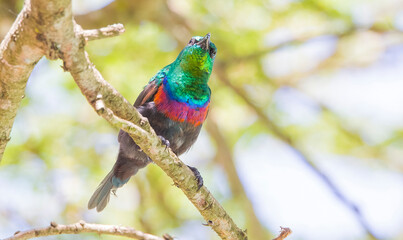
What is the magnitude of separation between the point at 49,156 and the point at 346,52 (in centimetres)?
497

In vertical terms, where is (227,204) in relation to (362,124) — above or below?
below

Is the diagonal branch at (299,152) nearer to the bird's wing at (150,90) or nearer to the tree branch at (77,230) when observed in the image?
the bird's wing at (150,90)

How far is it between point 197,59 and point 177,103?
0.55 metres

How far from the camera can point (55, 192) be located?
20.9 feet

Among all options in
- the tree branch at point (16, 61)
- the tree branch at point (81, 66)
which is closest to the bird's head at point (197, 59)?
the tree branch at point (81, 66)

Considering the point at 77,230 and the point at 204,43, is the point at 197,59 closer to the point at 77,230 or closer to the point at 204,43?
the point at 204,43

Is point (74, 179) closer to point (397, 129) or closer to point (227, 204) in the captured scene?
point (227, 204)

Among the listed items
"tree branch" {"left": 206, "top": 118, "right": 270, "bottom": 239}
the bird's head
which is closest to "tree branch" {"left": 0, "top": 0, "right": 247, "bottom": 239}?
the bird's head

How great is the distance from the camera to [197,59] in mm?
4785

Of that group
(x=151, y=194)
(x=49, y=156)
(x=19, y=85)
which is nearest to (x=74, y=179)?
(x=49, y=156)

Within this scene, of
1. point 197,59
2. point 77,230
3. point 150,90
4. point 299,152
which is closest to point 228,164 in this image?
point 299,152

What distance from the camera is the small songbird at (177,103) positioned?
14.7 feet

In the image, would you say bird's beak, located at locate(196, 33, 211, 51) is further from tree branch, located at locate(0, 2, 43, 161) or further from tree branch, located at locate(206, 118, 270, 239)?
tree branch, located at locate(0, 2, 43, 161)

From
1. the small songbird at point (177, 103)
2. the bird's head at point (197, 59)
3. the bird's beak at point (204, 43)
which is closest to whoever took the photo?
the small songbird at point (177, 103)
